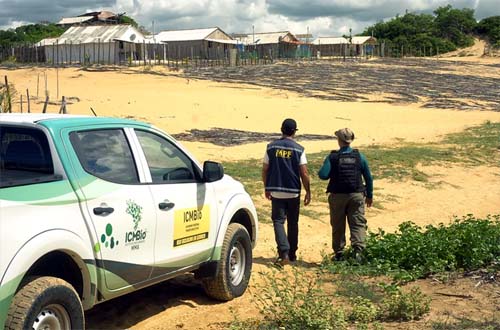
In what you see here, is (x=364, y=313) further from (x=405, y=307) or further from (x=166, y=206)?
(x=166, y=206)

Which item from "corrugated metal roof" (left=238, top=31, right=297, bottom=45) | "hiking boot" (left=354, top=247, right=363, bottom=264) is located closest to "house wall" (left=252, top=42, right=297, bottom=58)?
"corrugated metal roof" (left=238, top=31, right=297, bottom=45)

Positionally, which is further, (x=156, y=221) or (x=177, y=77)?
(x=177, y=77)

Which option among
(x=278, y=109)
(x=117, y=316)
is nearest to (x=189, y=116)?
(x=278, y=109)

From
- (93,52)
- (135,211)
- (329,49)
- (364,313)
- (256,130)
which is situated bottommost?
(364,313)

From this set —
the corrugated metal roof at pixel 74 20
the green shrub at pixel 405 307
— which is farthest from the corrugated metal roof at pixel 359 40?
the green shrub at pixel 405 307

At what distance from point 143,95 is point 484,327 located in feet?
92.6

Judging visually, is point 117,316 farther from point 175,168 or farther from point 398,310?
point 398,310

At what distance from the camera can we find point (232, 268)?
6473 millimetres

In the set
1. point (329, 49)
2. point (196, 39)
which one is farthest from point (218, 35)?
point (329, 49)

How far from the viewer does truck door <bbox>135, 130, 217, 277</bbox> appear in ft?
17.1

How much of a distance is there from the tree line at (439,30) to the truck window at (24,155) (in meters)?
88.3

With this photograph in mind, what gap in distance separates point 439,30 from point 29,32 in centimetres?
6175

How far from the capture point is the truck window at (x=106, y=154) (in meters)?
4.61

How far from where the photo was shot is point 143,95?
3183 centimetres
